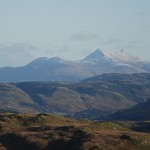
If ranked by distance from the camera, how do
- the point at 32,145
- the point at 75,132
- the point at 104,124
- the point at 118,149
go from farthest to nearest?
the point at 104,124
the point at 75,132
the point at 32,145
the point at 118,149

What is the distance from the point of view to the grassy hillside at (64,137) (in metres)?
81.6

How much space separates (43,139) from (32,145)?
4167 mm

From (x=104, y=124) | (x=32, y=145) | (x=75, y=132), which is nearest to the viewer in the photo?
(x=32, y=145)

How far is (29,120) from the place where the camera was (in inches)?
4321

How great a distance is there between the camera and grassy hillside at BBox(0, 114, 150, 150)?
81562 millimetres

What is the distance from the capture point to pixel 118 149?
78.7m

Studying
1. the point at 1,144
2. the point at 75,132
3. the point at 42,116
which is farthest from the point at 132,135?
the point at 42,116

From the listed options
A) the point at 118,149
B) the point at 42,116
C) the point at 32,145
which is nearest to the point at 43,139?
the point at 32,145

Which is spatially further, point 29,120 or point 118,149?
point 29,120

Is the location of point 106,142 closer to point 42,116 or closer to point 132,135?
point 132,135

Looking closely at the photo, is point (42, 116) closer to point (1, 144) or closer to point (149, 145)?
point (1, 144)

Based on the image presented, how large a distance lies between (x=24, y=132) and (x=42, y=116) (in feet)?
62.4

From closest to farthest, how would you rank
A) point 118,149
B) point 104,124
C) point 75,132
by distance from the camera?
1. point 118,149
2. point 75,132
3. point 104,124

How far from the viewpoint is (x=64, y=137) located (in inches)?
3521
